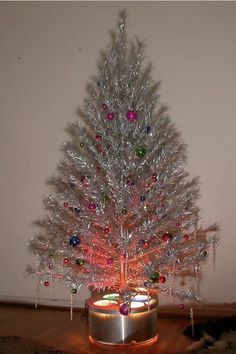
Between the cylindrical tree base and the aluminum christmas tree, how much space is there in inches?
3.4

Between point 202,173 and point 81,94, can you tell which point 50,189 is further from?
point 202,173

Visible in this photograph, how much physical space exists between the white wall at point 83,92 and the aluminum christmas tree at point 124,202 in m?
0.24

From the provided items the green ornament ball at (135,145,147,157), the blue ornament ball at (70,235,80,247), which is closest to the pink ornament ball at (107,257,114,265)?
the blue ornament ball at (70,235,80,247)

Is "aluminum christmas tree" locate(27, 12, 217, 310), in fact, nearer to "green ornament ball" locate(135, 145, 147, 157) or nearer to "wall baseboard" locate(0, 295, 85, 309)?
"green ornament ball" locate(135, 145, 147, 157)

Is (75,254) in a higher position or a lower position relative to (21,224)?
lower

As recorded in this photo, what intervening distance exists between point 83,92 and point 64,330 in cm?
120

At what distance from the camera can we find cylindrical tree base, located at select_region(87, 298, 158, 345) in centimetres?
153

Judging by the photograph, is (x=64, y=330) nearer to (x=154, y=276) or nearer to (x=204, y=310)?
(x=154, y=276)

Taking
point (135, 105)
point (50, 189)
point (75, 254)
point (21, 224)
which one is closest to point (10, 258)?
point (21, 224)

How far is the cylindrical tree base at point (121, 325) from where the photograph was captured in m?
1.53

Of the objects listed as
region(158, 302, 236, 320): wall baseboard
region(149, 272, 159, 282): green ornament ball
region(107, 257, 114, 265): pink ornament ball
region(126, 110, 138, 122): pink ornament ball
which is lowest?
region(158, 302, 236, 320): wall baseboard

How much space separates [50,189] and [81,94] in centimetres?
54

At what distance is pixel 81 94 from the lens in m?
2.05

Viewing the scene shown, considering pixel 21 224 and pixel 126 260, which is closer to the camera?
pixel 126 260
